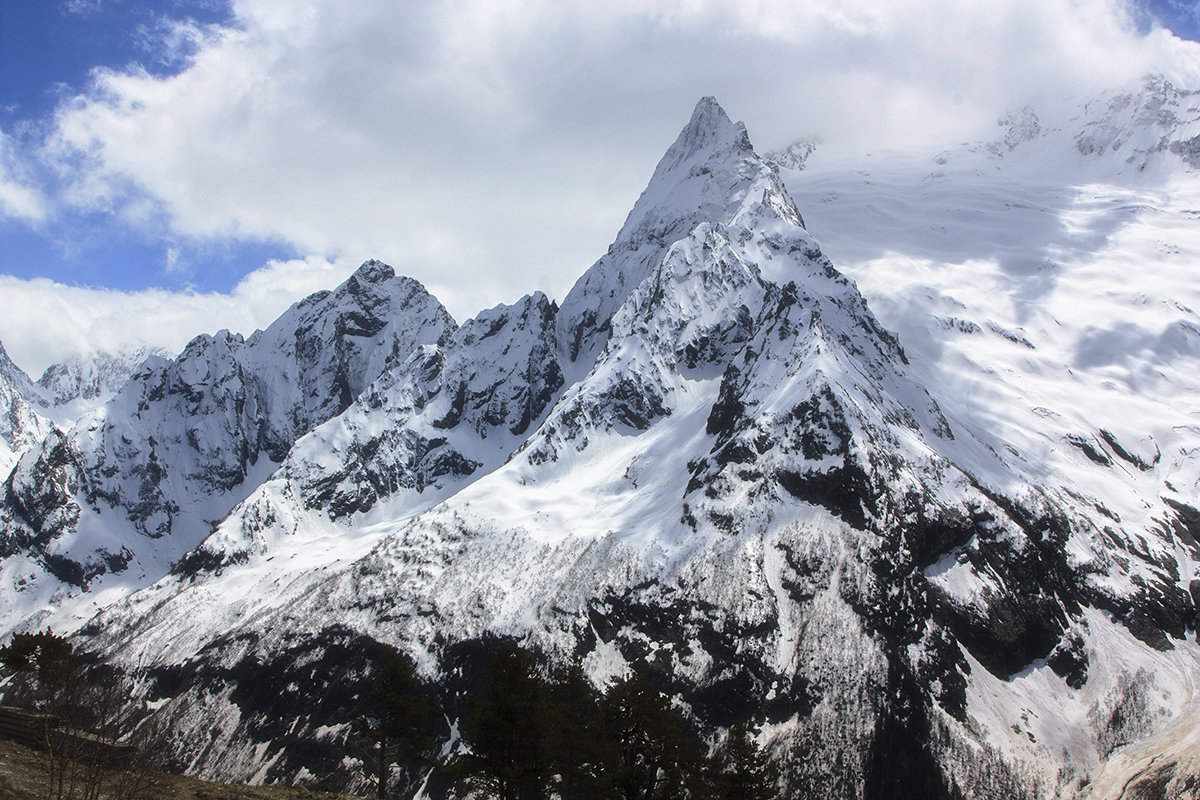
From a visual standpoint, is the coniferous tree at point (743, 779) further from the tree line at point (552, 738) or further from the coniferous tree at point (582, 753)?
the coniferous tree at point (582, 753)

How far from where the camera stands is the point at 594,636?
13475cm

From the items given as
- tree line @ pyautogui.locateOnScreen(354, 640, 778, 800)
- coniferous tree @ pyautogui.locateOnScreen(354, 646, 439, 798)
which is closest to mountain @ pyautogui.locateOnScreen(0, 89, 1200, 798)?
tree line @ pyautogui.locateOnScreen(354, 640, 778, 800)

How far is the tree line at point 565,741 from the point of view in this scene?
4209 cm

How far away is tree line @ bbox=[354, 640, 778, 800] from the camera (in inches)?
1657

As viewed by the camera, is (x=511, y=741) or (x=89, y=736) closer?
(x=89, y=736)

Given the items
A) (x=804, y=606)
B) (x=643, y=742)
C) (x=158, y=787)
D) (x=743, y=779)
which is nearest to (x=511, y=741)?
(x=643, y=742)

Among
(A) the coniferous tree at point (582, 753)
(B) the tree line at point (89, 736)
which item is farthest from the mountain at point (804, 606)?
(B) the tree line at point (89, 736)

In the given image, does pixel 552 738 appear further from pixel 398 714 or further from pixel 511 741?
pixel 398 714

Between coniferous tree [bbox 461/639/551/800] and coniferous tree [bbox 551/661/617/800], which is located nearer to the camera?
coniferous tree [bbox 461/639/551/800]

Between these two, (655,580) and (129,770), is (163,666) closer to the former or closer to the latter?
(655,580)

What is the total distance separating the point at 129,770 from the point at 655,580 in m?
114

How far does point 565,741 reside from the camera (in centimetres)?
4350

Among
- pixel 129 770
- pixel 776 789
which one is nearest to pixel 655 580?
pixel 776 789

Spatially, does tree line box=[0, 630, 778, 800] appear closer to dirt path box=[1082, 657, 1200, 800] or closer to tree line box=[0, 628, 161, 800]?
tree line box=[0, 628, 161, 800]
